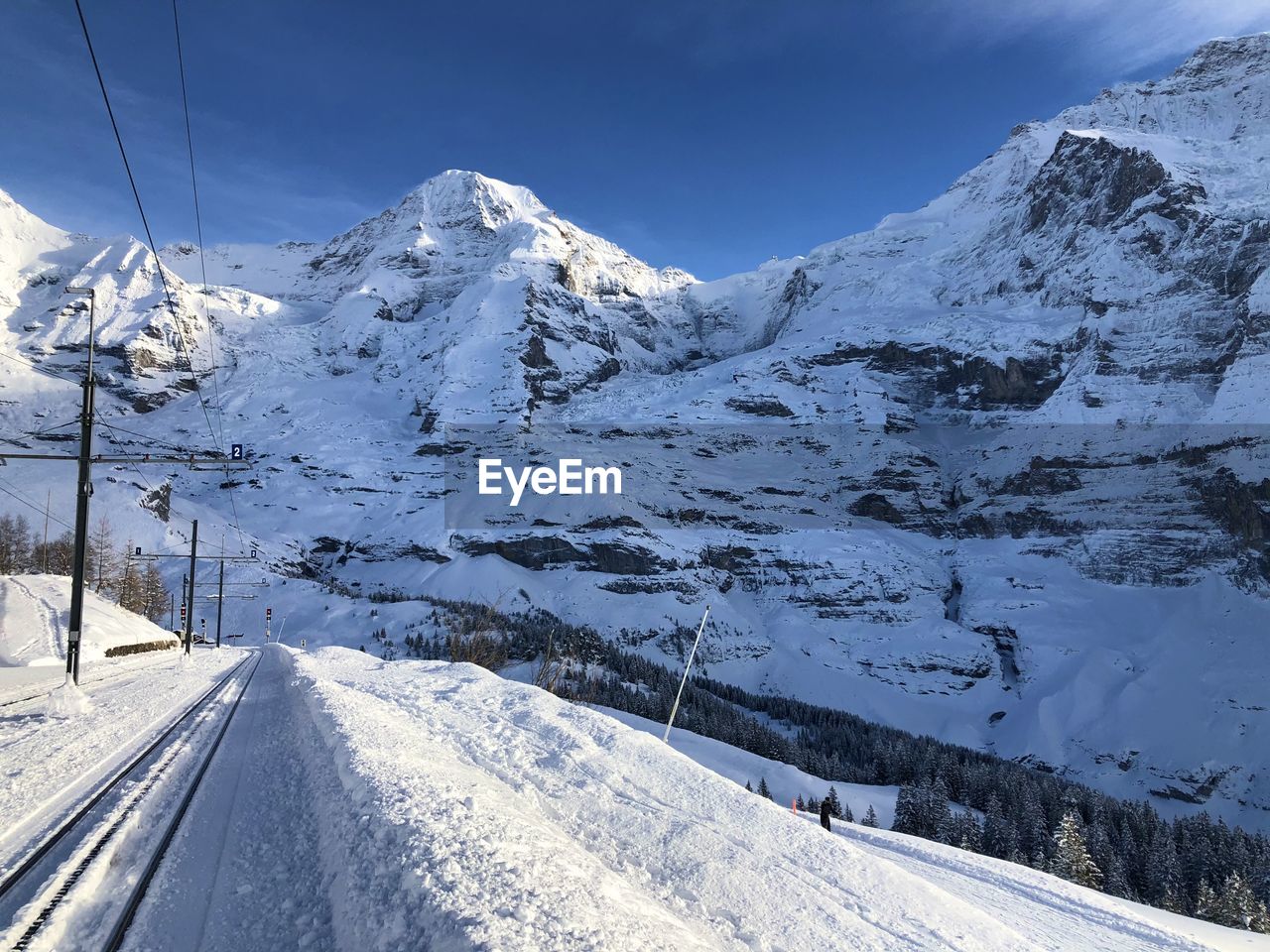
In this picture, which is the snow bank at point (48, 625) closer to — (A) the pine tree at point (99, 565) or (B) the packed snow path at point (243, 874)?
(B) the packed snow path at point (243, 874)

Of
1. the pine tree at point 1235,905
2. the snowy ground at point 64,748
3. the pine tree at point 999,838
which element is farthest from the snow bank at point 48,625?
the pine tree at point 999,838

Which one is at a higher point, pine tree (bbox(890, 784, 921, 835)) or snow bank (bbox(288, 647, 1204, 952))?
snow bank (bbox(288, 647, 1204, 952))

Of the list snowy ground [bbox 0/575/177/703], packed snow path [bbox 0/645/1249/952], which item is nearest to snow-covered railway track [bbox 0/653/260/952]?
packed snow path [bbox 0/645/1249/952]

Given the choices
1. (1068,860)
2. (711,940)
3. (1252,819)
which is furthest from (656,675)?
(711,940)

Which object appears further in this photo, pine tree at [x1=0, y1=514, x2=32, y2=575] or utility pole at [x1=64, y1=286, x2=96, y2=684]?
pine tree at [x1=0, y1=514, x2=32, y2=575]

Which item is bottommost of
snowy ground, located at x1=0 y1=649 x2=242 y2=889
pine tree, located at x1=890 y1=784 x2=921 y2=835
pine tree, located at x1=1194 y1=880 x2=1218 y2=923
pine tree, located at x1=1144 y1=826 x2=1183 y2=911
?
pine tree, located at x1=1144 y1=826 x2=1183 y2=911

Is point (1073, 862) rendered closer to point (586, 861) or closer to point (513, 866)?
point (586, 861)

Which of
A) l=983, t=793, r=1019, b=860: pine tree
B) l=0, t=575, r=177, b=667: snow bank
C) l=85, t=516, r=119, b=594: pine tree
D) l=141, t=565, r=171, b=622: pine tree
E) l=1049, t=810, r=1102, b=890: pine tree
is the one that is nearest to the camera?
l=0, t=575, r=177, b=667: snow bank

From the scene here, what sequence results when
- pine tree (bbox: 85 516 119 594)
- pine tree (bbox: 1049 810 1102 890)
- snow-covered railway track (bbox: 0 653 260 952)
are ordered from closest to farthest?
snow-covered railway track (bbox: 0 653 260 952) < pine tree (bbox: 1049 810 1102 890) < pine tree (bbox: 85 516 119 594)

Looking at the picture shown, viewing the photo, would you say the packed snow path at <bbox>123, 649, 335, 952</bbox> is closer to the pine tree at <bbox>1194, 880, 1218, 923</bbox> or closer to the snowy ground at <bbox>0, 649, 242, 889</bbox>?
the snowy ground at <bbox>0, 649, 242, 889</bbox>
